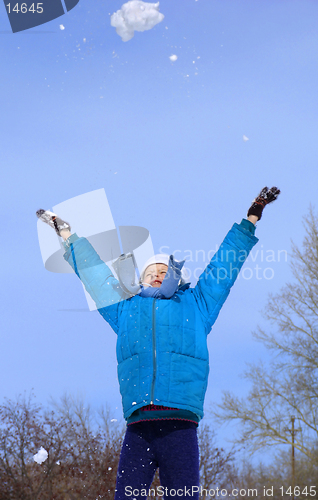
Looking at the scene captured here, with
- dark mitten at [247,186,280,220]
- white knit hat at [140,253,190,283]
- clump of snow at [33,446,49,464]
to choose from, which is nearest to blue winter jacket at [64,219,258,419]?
dark mitten at [247,186,280,220]

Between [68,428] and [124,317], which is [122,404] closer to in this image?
[124,317]

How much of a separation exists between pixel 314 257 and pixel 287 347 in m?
2.27

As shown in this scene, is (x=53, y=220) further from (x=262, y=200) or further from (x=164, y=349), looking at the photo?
(x=262, y=200)

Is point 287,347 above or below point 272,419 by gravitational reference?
above

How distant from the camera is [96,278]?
288 cm

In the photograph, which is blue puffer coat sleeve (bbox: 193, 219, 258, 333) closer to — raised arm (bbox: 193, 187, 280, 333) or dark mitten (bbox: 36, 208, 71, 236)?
raised arm (bbox: 193, 187, 280, 333)

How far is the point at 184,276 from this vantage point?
116 inches

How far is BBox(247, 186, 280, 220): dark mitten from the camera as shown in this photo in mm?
2928

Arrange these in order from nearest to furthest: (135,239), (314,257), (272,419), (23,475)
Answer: (135,239) < (23,475) < (272,419) < (314,257)

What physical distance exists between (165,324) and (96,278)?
0.57 meters

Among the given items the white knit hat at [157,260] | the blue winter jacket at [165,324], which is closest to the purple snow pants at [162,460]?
the blue winter jacket at [165,324]

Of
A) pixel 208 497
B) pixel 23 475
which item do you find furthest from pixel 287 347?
pixel 23 475

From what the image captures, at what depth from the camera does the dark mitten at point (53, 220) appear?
10.1 ft

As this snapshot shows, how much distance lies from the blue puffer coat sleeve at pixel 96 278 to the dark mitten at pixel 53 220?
5.5 inches
